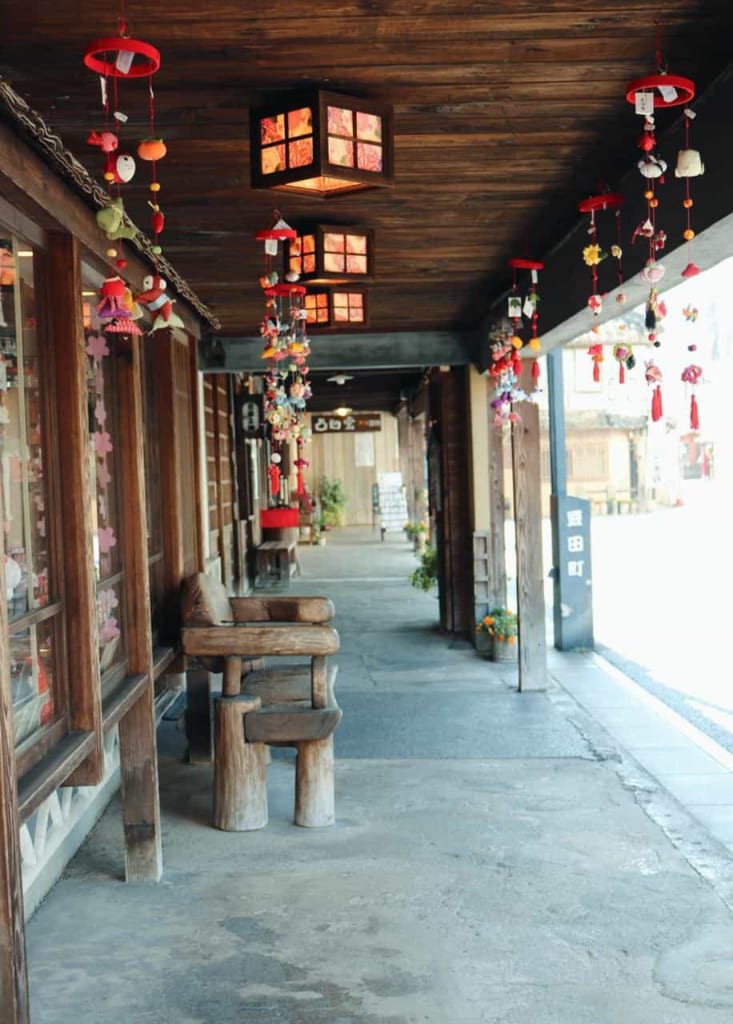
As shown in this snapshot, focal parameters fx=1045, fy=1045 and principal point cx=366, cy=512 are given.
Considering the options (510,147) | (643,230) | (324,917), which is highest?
(510,147)

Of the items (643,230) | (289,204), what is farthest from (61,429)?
(643,230)

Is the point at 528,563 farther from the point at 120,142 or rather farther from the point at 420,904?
the point at 120,142

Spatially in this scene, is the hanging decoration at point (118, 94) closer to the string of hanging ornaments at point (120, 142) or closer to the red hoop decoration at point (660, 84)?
the string of hanging ornaments at point (120, 142)

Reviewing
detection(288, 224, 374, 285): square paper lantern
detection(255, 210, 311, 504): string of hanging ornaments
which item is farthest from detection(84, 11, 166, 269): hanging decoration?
detection(288, 224, 374, 285): square paper lantern

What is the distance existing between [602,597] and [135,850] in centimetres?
850

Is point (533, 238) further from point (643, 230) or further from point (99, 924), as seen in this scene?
point (99, 924)

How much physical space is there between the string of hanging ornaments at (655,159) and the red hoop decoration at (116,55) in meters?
1.24

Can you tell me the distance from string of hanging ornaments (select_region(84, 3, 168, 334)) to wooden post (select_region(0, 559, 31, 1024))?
3.55 ft

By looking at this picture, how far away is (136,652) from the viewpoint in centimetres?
407

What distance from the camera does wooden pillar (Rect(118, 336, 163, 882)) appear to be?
392cm

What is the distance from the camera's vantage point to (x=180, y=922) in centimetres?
354

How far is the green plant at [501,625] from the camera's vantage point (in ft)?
26.3

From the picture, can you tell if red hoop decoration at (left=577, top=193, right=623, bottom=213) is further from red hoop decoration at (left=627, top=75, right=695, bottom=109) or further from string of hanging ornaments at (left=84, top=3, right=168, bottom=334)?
string of hanging ornaments at (left=84, top=3, right=168, bottom=334)

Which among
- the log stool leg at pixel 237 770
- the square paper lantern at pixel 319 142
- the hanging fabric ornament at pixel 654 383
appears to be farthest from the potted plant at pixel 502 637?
the square paper lantern at pixel 319 142
